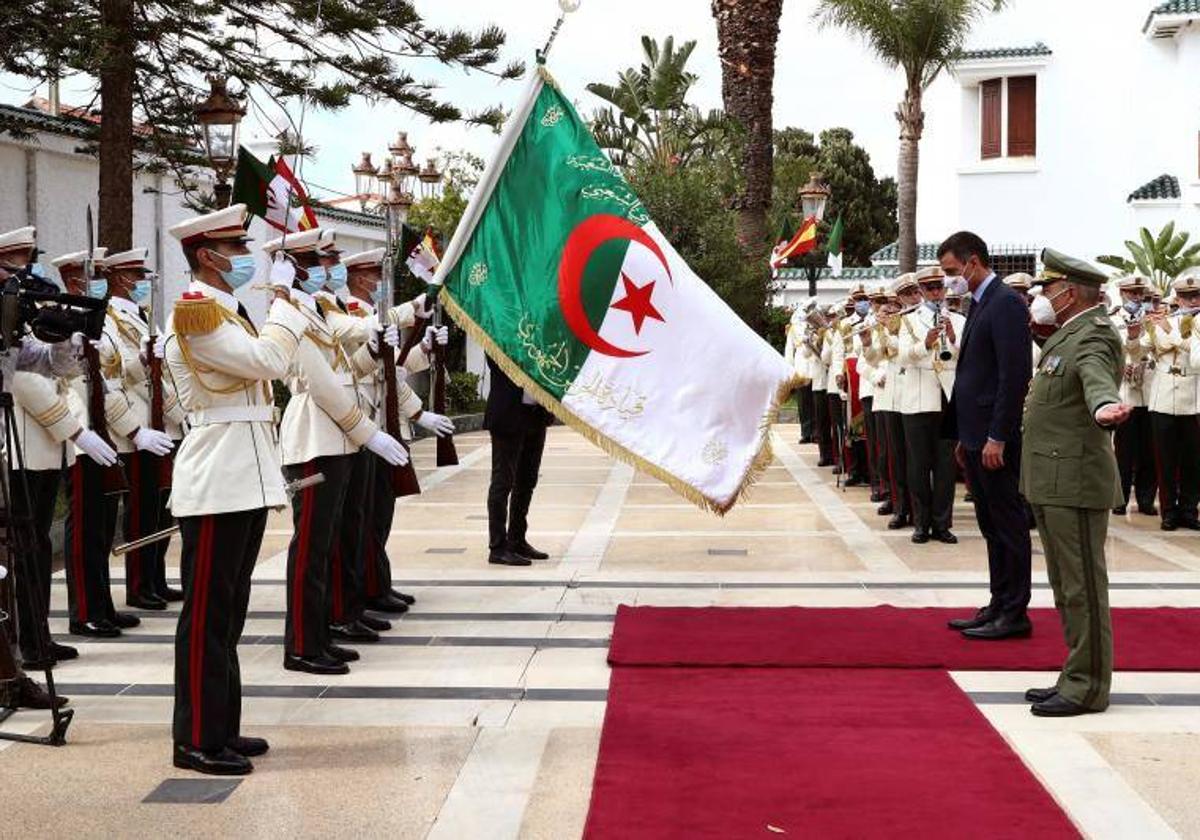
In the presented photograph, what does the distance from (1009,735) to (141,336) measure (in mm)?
4913

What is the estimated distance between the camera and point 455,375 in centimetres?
2667

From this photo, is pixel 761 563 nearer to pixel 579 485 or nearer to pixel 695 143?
pixel 579 485

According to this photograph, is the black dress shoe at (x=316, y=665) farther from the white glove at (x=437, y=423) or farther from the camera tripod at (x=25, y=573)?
the white glove at (x=437, y=423)

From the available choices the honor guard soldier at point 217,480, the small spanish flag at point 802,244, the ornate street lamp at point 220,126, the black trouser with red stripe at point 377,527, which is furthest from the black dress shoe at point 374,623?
the small spanish flag at point 802,244

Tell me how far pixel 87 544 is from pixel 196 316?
2.92 meters

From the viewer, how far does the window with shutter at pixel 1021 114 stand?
29750 mm

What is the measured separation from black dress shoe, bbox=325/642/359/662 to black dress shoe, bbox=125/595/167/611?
5.70 ft

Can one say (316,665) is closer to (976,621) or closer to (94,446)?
(94,446)

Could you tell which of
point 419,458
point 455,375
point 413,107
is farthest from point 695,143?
point 413,107

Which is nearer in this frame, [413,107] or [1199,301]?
[1199,301]

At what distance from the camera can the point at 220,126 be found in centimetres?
1123

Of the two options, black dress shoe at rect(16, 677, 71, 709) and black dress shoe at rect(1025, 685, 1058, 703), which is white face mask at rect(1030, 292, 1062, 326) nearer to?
black dress shoe at rect(1025, 685, 1058, 703)

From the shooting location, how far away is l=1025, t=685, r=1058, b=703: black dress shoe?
18.9ft

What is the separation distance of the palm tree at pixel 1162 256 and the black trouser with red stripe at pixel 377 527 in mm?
21250
